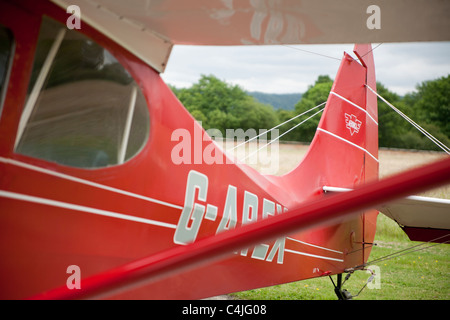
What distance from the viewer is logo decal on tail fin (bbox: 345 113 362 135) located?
4.20m

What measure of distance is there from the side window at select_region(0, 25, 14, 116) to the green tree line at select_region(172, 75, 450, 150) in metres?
32.6

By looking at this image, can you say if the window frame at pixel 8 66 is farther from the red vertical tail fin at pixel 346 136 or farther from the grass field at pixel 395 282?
the grass field at pixel 395 282

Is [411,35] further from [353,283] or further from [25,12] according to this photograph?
→ [353,283]

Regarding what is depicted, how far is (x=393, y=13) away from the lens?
171 centimetres

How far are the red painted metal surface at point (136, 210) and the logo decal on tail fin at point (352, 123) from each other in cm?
119

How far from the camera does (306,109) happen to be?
147 feet

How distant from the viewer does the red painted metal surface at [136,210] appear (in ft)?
4.79

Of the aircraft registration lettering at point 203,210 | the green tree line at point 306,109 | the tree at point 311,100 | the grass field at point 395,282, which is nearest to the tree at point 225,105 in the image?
the green tree line at point 306,109

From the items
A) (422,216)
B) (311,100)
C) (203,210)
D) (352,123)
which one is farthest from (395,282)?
(311,100)

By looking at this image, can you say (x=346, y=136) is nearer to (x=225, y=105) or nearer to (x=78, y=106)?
(x=78, y=106)

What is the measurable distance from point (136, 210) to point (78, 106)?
0.56 m

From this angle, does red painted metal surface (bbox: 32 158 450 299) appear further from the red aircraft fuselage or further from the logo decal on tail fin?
the logo decal on tail fin
